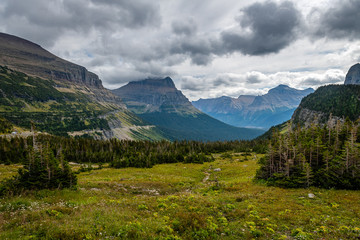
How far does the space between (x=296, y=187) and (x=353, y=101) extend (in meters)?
247

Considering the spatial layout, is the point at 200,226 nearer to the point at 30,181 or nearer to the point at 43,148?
the point at 30,181

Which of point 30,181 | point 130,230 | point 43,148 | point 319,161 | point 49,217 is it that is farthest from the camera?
point 319,161

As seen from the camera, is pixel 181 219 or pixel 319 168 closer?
pixel 181 219

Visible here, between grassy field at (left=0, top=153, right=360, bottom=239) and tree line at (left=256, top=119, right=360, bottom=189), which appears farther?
tree line at (left=256, top=119, right=360, bottom=189)

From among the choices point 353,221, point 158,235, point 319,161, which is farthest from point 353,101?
point 158,235

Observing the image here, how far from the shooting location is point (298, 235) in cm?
1330

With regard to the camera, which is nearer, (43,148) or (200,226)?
(200,226)

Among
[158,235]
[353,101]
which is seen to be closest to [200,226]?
[158,235]

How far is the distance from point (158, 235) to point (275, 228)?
10.1 m

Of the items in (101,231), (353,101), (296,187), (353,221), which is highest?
(353,101)

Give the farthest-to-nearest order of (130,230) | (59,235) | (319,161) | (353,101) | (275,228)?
1. (353,101)
2. (319,161)
3. (275,228)
4. (130,230)
5. (59,235)

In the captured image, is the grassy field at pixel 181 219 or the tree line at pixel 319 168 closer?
the grassy field at pixel 181 219

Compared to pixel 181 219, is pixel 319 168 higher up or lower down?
higher up

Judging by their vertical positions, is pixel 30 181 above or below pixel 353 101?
below
